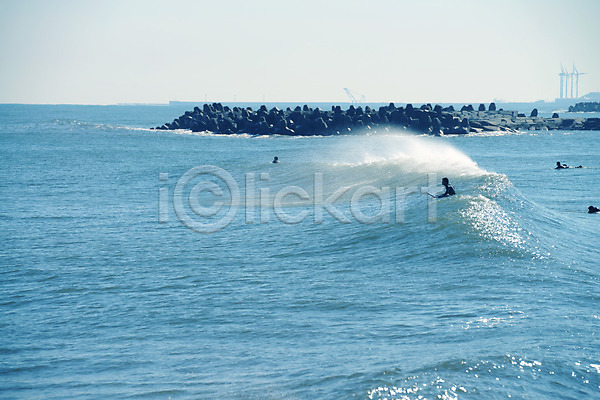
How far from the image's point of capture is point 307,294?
1412 centimetres

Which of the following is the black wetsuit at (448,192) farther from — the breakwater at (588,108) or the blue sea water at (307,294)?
the breakwater at (588,108)

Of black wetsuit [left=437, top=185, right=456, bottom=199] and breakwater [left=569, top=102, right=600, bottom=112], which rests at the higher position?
breakwater [left=569, top=102, right=600, bottom=112]

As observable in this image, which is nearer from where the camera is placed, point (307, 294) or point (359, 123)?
point (307, 294)

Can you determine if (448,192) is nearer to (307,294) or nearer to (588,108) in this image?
(307,294)

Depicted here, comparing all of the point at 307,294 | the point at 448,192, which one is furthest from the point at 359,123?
the point at 307,294

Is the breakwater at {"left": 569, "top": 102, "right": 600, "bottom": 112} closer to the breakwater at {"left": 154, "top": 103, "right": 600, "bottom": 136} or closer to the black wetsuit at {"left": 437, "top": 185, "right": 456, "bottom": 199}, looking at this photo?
the breakwater at {"left": 154, "top": 103, "right": 600, "bottom": 136}

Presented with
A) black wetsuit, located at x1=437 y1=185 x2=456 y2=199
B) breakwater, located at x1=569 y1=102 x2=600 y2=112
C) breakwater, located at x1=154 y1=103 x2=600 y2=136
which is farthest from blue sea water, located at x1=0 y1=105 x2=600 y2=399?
breakwater, located at x1=569 y1=102 x2=600 y2=112

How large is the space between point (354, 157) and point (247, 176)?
10688 millimetres

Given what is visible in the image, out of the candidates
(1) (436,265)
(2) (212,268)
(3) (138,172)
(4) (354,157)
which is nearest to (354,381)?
(1) (436,265)

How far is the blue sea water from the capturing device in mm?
9680

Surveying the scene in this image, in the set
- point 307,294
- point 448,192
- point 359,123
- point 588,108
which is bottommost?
point 307,294

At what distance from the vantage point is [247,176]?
41875 mm

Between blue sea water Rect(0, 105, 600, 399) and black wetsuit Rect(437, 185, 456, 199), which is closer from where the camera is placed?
blue sea water Rect(0, 105, 600, 399)

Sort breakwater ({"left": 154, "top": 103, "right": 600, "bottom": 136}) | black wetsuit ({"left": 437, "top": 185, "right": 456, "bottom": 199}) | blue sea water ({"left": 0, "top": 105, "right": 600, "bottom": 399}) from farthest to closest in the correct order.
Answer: breakwater ({"left": 154, "top": 103, "right": 600, "bottom": 136}) < black wetsuit ({"left": 437, "top": 185, "right": 456, "bottom": 199}) < blue sea water ({"left": 0, "top": 105, "right": 600, "bottom": 399})
